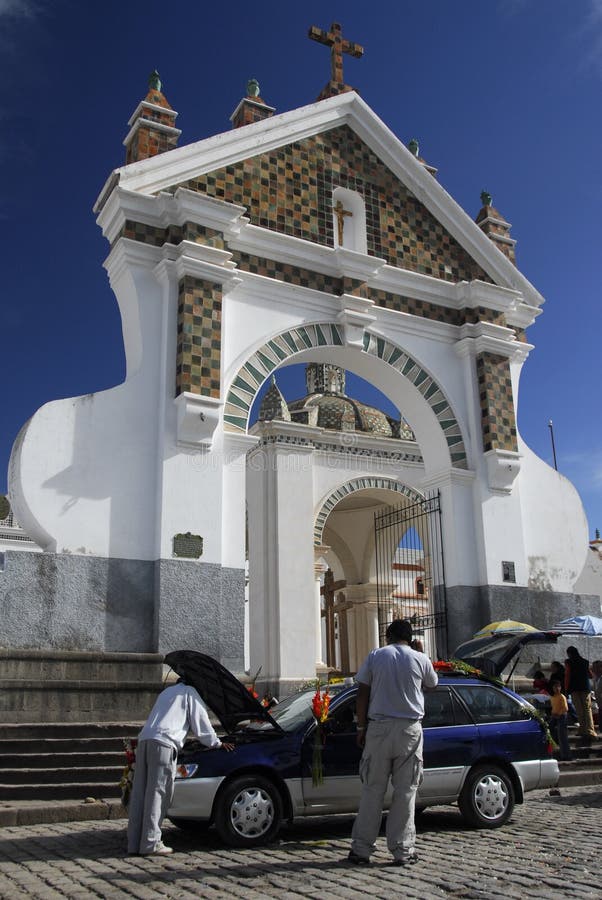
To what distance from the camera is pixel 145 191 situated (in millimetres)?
10914

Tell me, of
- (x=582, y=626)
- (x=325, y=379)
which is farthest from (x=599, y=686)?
(x=325, y=379)

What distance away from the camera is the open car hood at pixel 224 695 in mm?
6324

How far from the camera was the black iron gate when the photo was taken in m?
12.3

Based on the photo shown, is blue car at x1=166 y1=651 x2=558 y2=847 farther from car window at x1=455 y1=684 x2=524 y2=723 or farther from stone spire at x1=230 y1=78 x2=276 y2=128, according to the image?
stone spire at x1=230 y1=78 x2=276 y2=128

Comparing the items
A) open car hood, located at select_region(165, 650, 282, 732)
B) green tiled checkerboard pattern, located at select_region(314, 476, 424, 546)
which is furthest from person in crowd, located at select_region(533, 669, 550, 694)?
green tiled checkerboard pattern, located at select_region(314, 476, 424, 546)

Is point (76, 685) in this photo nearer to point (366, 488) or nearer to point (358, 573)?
→ point (366, 488)

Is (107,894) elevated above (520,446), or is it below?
below

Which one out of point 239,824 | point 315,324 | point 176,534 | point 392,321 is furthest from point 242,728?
point 392,321

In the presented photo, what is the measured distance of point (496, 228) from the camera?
557 inches

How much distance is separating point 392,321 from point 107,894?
30.8 ft

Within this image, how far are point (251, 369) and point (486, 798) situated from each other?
6.17 m

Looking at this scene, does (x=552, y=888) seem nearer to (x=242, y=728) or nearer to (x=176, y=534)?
(x=242, y=728)

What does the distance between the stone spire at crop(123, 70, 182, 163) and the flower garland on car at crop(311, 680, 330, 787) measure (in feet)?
25.3

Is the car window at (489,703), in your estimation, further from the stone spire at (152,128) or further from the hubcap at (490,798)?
the stone spire at (152,128)
